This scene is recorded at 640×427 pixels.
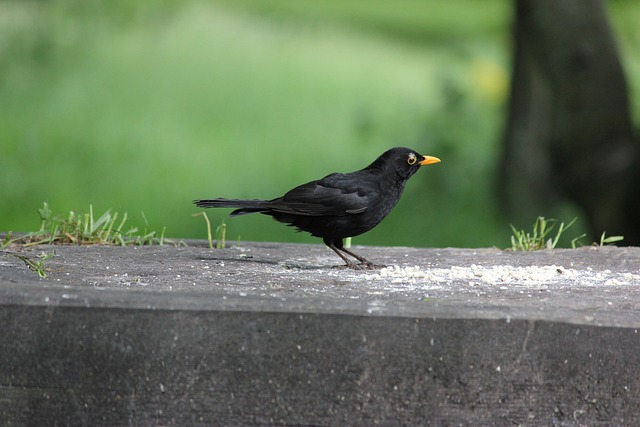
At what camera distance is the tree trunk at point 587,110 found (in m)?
7.00

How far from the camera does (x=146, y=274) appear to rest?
3.38 metres

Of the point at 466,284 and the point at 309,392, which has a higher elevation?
the point at 466,284

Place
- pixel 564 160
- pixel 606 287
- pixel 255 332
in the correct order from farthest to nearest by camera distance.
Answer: pixel 564 160 → pixel 606 287 → pixel 255 332

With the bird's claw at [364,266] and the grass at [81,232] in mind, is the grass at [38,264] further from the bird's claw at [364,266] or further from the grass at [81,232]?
the bird's claw at [364,266]

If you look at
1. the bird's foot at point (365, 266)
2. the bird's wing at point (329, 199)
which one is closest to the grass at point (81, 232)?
the bird's wing at point (329, 199)

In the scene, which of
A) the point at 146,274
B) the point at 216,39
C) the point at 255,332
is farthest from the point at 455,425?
the point at 216,39

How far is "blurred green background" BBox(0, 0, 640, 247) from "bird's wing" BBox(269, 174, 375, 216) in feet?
14.4

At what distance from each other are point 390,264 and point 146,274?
105 centimetres

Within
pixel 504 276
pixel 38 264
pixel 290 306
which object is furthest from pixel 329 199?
pixel 290 306

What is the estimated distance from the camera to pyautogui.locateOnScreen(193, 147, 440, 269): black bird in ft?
12.2

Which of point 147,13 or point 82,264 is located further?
point 147,13

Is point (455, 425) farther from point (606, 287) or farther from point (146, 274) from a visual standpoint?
point (146, 274)

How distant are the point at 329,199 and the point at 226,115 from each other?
5450mm

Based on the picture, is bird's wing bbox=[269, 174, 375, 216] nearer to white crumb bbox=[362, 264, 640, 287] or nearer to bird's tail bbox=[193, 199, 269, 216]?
bird's tail bbox=[193, 199, 269, 216]
